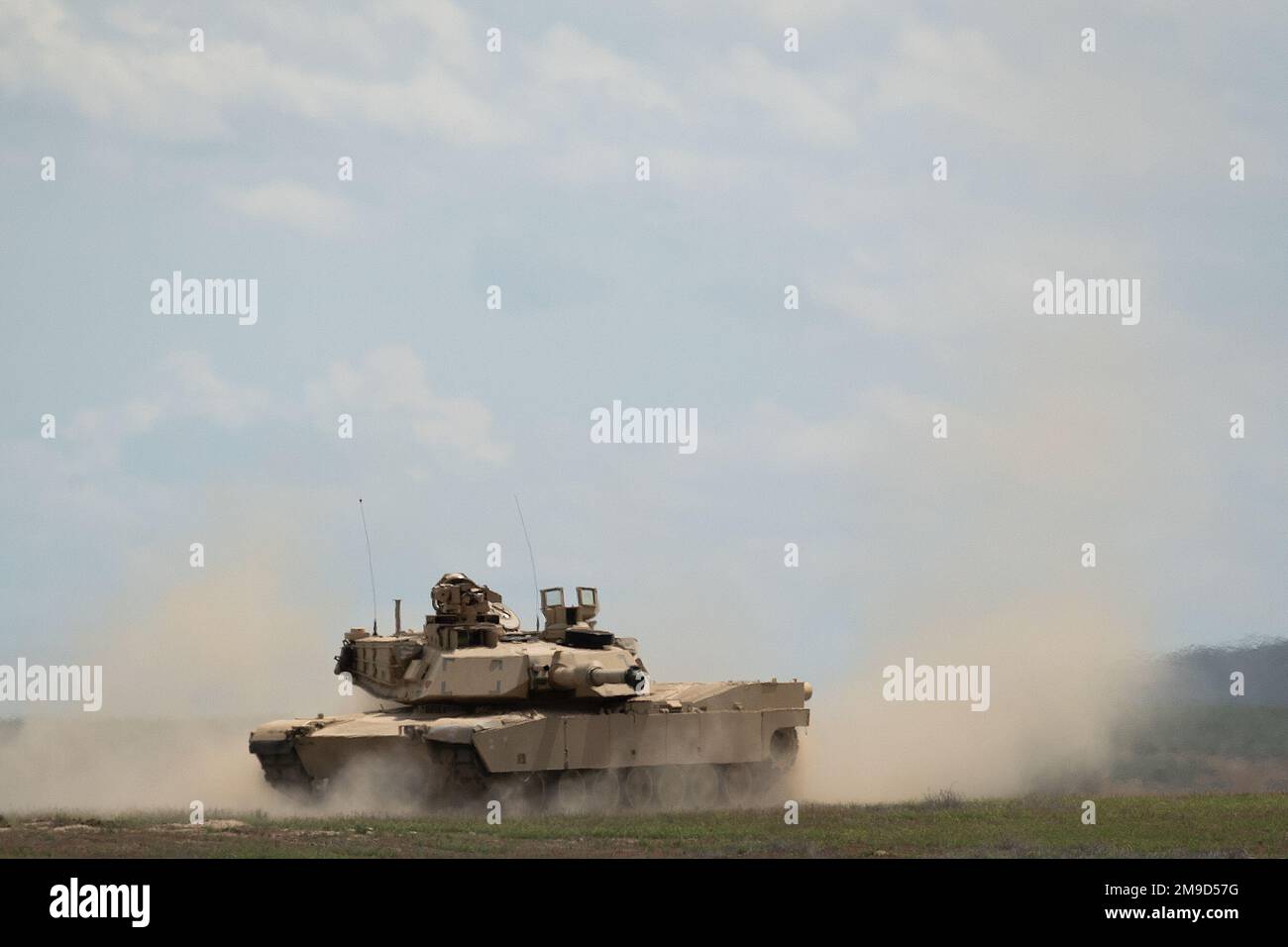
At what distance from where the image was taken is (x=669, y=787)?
129 feet

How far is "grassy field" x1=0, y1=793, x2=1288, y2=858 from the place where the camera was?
27.9 meters

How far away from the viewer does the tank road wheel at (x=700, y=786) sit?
129ft

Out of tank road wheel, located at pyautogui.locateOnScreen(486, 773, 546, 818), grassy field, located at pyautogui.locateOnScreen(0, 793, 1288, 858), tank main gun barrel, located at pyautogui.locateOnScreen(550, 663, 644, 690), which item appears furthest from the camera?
tank main gun barrel, located at pyautogui.locateOnScreen(550, 663, 644, 690)

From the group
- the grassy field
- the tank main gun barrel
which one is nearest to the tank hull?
the tank main gun barrel

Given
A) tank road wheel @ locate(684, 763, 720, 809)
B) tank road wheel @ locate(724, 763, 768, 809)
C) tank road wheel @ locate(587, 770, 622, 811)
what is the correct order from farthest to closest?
tank road wheel @ locate(724, 763, 768, 809), tank road wheel @ locate(684, 763, 720, 809), tank road wheel @ locate(587, 770, 622, 811)

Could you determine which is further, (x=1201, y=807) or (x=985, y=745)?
(x=985, y=745)

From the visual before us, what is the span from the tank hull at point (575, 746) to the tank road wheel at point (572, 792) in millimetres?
19

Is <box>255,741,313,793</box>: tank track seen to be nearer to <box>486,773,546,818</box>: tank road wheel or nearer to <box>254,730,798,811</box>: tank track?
<box>254,730,798,811</box>: tank track

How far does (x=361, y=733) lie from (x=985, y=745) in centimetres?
1968

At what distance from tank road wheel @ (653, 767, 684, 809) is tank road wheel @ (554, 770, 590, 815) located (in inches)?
68.2

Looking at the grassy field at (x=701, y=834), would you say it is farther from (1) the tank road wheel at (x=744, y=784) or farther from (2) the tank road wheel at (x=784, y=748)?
(2) the tank road wheel at (x=784, y=748)
